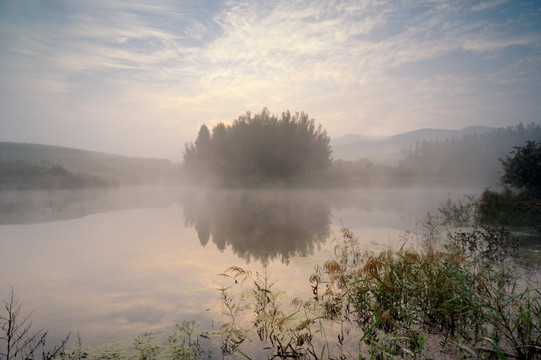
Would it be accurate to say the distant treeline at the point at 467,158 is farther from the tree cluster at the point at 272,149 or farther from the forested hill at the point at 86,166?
the forested hill at the point at 86,166

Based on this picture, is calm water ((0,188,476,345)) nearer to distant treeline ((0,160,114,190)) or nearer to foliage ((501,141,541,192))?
foliage ((501,141,541,192))

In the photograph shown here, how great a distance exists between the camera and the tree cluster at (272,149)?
3738 cm

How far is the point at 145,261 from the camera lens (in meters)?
7.29

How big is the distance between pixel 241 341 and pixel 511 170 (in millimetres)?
15628

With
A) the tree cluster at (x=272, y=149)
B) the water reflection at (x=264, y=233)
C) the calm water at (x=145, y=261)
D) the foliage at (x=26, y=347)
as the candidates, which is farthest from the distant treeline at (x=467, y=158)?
the foliage at (x=26, y=347)

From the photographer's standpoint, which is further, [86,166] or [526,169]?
[86,166]

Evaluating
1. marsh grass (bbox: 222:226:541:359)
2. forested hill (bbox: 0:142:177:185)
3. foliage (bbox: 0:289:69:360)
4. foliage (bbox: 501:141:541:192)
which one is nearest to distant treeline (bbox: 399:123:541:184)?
foliage (bbox: 501:141:541:192)

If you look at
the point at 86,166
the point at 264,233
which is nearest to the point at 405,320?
the point at 264,233

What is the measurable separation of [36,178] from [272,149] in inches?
1261

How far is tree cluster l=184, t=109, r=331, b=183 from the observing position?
123ft

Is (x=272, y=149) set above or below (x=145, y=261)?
above

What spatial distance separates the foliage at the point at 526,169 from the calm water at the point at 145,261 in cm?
454

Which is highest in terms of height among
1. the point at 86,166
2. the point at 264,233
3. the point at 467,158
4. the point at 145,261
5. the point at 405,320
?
the point at 467,158

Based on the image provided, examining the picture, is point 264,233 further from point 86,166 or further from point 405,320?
point 86,166
